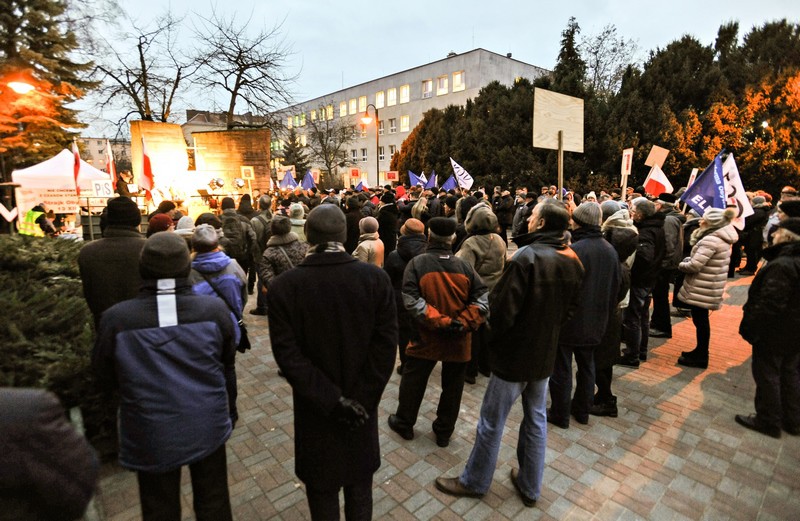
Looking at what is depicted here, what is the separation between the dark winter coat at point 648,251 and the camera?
17.9 feet

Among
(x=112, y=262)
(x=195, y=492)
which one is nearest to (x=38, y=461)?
(x=195, y=492)

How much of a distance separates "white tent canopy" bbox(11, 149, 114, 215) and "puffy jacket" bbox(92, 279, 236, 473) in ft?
33.1

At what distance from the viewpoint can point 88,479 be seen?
1153 millimetres

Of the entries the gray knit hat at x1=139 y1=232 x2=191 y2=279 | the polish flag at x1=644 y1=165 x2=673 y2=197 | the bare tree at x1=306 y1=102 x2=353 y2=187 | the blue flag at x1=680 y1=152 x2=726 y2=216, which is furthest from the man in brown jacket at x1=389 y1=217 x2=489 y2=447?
the bare tree at x1=306 y1=102 x2=353 y2=187

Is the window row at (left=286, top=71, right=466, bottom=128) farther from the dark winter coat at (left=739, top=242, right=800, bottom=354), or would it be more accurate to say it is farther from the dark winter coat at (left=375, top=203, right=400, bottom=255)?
the dark winter coat at (left=739, top=242, right=800, bottom=354)

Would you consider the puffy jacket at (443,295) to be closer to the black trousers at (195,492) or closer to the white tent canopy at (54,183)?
the black trousers at (195,492)

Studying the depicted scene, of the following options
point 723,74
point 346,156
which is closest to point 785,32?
point 723,74

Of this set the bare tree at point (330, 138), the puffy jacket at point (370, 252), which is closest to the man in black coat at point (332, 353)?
the puffy jacket at point (370, 252)

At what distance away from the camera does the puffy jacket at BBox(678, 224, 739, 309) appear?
17.2 ft

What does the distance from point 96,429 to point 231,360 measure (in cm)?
195

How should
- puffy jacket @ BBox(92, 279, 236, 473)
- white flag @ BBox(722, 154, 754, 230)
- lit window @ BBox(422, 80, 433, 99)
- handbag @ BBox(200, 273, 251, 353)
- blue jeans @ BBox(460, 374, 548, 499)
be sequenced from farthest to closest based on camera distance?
lit window @ BBox(422, 80, 433, 99), white flag @ BBox(722, 154, 754, 230), handbag @ BBox(200, 273, 251, 353), blue jeans @ BBox(460, 374, 548, 499), puffy jacket @ BBox(92, 279, 236, 473)

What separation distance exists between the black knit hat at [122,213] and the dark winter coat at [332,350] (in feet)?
7.91

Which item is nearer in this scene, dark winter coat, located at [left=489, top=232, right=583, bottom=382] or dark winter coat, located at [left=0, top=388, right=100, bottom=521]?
dark winter coat, located at [left=0, top=388, right=100, bottom=521]

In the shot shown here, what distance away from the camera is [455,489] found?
3.21 meters
